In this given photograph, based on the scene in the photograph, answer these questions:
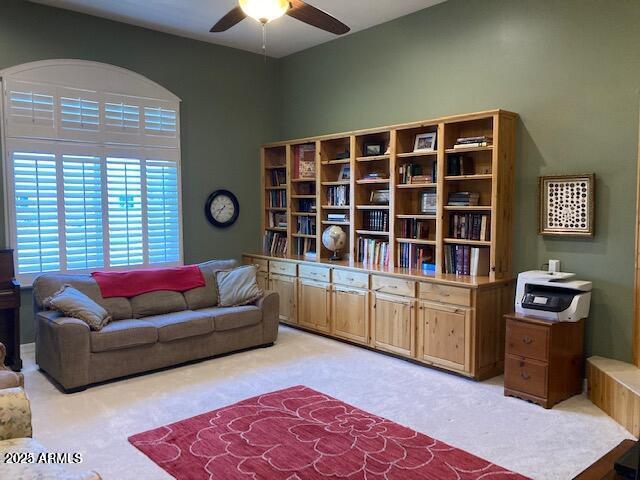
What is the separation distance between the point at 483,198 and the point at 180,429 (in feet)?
10.1

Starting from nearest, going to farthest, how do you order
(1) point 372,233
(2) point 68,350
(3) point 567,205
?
(2) point 68,350 → (3) point 567,205 → (1) point 372,233

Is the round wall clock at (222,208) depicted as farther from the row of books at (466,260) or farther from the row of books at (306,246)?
the row of books at (466,260)

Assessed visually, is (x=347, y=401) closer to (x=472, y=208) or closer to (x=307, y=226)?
(x=472, y=208)

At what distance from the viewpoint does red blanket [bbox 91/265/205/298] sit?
15.4 feet

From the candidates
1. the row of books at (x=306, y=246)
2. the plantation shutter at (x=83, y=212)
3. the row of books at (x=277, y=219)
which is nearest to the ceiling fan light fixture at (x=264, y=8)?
the plantation shutter at (x=83, y=212)

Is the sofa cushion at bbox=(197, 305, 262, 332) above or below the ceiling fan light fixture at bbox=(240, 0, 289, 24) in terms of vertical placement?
below

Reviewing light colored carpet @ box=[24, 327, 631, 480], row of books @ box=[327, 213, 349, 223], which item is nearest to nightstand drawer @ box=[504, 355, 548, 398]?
light colored carpet @ box=[24, 327, 631, 480]

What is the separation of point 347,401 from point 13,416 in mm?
2157

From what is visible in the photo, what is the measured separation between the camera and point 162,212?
226 inches

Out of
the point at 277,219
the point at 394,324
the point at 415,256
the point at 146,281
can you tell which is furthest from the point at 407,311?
the point at 277,219

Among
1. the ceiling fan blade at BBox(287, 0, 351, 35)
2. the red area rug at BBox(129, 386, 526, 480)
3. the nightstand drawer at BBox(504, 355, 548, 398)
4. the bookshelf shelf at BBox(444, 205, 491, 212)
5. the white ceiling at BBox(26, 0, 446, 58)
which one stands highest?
the white ceiling at BBox(26, 0, 446, 58)

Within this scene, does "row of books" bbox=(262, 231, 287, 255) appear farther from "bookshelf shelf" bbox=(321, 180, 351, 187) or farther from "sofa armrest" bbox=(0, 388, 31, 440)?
"sofa armrest" bbox=(0, 388, 31, 440)

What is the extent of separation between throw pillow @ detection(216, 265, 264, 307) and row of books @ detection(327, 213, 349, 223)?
42.1 inches

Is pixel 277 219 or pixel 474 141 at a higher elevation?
pixel 474 141
